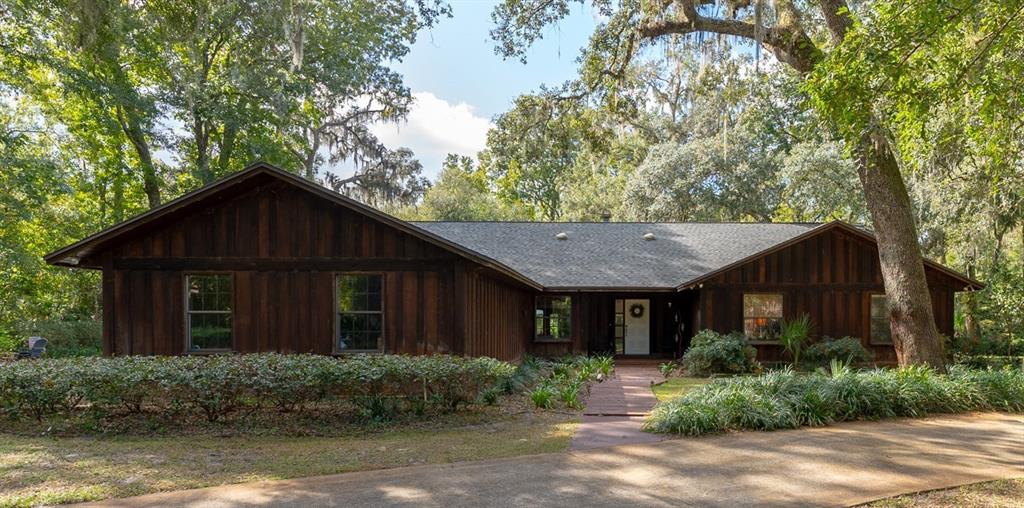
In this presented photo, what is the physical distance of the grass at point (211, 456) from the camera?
537 cm

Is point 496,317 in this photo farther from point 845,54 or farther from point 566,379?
point 845,54

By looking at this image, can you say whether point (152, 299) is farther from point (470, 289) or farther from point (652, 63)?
point (652, 63)

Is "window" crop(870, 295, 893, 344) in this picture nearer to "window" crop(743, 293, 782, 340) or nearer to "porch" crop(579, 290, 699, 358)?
"window" crop(743, 293, 782, 340)

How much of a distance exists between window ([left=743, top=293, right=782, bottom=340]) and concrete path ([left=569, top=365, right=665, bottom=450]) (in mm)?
3053

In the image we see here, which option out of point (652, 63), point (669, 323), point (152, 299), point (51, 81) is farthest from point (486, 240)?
point (51, 81)

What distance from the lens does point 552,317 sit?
54.7 ft

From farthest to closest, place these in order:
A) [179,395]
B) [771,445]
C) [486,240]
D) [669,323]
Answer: [486,240] < [669,323] < [179,395] < [771,445]

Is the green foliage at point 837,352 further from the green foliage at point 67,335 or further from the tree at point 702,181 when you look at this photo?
the green foliage at point 67,335

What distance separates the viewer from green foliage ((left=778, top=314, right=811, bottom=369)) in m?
13.8

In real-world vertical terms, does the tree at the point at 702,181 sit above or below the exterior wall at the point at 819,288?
above

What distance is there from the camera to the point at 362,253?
10.2 m

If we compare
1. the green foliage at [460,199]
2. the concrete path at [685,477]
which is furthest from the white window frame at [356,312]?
the green foliage at [460,199]

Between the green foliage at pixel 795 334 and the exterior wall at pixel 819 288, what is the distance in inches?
7.5

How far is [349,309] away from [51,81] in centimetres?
1582
